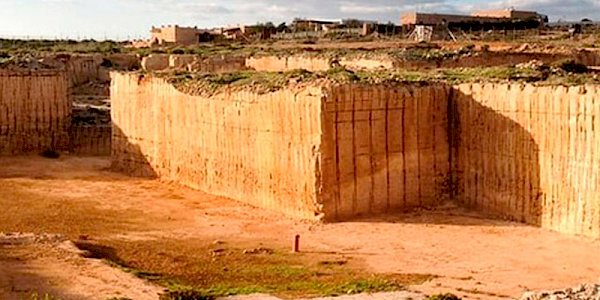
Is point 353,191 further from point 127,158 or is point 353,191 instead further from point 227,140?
point 127,158

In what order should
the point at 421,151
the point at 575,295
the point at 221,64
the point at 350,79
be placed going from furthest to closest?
the point at 221,64
the point at 350,79
the point at 421,151
the point at 575,295

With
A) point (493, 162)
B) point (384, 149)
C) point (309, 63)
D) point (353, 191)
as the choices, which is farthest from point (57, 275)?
point (309, 63)

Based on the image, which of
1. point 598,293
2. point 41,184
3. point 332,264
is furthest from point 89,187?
point 598,293

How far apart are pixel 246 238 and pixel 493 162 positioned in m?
5.17

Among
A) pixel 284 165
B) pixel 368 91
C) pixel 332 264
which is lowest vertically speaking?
pixel 332 264

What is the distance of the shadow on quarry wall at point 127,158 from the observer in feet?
85.2

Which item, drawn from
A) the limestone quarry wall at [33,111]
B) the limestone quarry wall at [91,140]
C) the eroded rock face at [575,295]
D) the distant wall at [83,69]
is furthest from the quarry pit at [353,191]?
the distant wall at [83,69]

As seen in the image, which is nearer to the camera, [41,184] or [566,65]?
[41,184]

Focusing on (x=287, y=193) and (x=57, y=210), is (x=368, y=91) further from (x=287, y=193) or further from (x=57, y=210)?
(x=57, y=210)

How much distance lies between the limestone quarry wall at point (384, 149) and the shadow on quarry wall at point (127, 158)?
823 centimetres

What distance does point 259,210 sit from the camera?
20.3 metres

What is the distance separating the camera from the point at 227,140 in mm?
21859

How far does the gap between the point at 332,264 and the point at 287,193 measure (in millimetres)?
4079

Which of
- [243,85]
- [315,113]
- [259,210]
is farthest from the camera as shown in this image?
[243,85]
